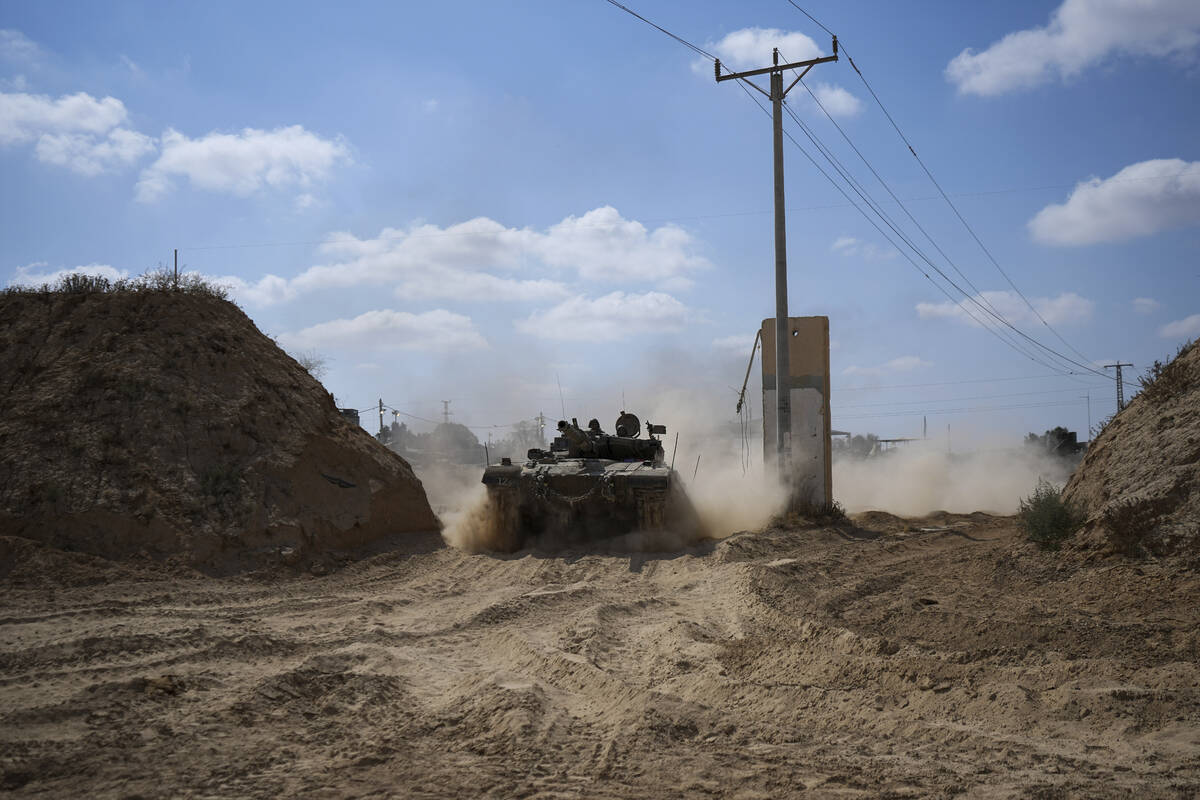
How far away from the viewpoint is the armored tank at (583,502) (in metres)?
14.3

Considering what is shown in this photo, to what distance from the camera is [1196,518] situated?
371 inches

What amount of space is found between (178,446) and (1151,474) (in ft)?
42.0

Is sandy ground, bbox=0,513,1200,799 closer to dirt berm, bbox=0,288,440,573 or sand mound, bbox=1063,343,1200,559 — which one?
sand mound, bbox=1063,343,1200,559

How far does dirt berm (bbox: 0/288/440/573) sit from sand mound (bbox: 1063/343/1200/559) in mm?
9752

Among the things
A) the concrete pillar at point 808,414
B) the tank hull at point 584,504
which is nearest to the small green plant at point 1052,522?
the tank hull at point 584,504

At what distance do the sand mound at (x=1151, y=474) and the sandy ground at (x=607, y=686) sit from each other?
60 cm

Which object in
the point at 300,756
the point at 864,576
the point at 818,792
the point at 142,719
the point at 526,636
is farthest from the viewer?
the point at 864,576

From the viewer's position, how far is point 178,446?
12.8m

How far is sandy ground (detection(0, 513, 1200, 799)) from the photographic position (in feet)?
15.4

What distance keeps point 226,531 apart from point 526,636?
18.3 ft

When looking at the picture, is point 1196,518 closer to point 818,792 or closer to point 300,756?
point 818,792

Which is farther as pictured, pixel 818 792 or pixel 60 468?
pixel 60 468

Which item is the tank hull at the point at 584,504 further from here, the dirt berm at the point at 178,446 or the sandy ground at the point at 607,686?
the sandy ground at the point at 607,686

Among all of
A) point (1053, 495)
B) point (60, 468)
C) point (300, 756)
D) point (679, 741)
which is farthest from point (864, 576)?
point (60, 468)
